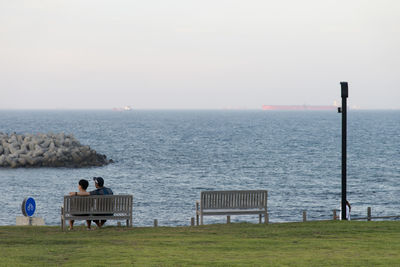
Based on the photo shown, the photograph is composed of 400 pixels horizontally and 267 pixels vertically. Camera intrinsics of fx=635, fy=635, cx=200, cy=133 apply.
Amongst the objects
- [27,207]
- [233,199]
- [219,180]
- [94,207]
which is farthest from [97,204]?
[219,180]

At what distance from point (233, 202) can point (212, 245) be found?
4.32 metres

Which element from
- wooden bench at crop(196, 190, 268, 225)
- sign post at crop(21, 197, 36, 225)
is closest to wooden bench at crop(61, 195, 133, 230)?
wooden bench at crop(196, 190, 268, 225)

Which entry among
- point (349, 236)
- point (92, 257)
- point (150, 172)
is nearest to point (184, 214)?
point (349, 236)

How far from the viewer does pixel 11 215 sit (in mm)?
28234

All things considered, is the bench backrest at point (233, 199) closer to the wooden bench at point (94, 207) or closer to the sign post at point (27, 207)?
the wooden bench at point (94, 207)

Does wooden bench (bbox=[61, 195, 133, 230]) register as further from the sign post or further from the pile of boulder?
the pile of boulder

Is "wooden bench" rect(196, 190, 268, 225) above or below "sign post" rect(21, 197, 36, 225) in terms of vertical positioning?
above

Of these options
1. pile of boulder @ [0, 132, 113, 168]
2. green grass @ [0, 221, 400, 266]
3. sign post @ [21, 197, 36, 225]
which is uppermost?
green grass @ [0, 221, 400, 266]

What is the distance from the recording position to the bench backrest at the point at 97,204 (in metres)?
15.0

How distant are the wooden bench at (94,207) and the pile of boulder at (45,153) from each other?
42.9 metres

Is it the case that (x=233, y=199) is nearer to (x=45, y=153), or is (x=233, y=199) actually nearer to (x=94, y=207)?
(x=94, y=207)

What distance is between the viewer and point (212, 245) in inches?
471

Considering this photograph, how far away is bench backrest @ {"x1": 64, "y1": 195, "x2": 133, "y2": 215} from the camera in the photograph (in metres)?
15.0

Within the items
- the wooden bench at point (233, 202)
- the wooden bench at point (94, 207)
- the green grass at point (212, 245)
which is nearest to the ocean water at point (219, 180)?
the wooden bench at point (233, 202)
